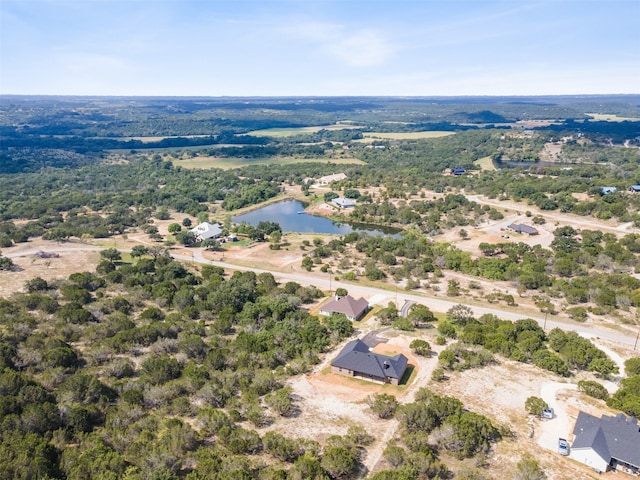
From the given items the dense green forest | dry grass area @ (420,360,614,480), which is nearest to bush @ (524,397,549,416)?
dry grass area @ (420,360,614,480)

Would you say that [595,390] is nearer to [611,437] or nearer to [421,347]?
[611,437]

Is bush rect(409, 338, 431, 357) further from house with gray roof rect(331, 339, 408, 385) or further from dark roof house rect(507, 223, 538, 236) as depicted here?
dark roof house rect(507, 223, 538, 236)

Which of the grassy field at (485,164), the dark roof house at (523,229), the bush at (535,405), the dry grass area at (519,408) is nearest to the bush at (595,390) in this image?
the dry grass area at (519,408)

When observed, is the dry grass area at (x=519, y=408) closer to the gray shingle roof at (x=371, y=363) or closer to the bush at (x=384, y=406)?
the gray shingle roof at (x=371, y=363)

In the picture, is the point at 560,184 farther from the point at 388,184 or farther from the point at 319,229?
the point at 319,229

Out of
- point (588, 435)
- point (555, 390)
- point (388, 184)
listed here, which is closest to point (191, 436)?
point (588, 435)

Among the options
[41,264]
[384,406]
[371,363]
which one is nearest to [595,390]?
[384,406]
